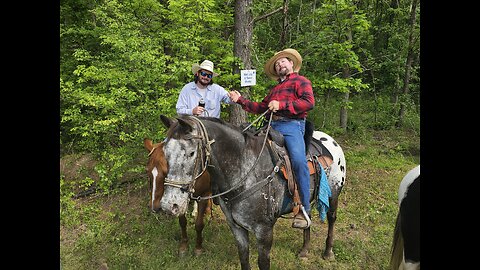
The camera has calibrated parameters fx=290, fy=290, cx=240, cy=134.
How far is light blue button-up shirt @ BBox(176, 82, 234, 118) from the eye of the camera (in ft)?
13.9

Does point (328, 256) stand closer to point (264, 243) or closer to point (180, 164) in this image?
point (264, 243)

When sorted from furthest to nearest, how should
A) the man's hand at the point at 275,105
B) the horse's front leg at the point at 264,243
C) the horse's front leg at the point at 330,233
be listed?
the horse's front leg at the point at 330,233 → the man's hand at the point at 275,105 → the horse's front leg at the point at 264,243

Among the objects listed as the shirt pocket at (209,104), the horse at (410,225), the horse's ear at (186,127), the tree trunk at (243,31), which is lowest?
the horse at (410,225)

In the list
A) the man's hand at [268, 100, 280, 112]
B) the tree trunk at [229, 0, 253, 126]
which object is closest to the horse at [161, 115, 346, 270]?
the man's hand at [268, 100, 280, 112]

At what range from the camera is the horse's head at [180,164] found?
245cm

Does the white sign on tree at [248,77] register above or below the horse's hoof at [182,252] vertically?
above

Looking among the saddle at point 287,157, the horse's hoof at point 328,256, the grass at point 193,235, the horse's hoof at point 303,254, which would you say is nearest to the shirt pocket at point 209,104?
the saddle at point 287,157

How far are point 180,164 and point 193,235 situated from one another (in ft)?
10.3

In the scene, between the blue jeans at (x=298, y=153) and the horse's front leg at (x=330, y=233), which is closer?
the blue jeans at (x=298, y=153)

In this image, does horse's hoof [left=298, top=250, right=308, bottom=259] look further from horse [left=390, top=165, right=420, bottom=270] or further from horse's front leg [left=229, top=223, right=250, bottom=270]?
horse [left=390, top=165, right=420, bottom=270]

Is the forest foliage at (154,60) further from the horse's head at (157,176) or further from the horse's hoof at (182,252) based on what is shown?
the horse's head at (157,176)

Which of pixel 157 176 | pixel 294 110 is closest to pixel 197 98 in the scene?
pixel 294 110

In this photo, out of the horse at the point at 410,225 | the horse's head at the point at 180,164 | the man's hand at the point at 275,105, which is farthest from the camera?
the man's hand at the point at 275,105

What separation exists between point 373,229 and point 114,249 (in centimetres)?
458
